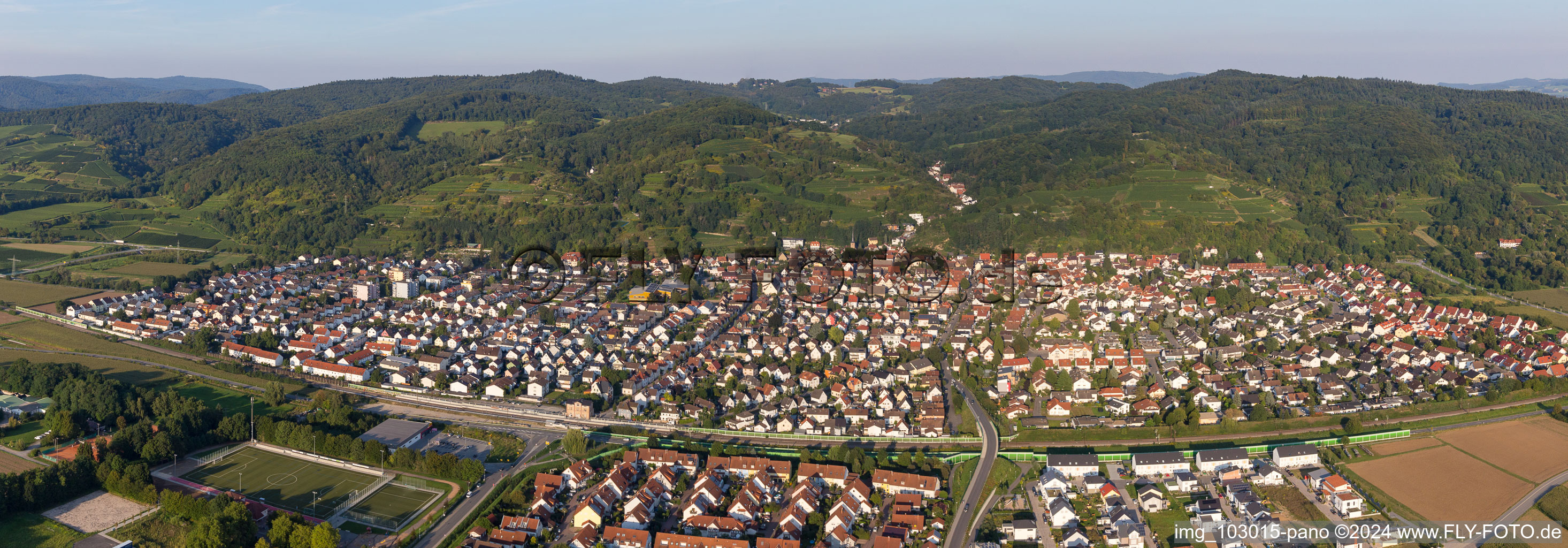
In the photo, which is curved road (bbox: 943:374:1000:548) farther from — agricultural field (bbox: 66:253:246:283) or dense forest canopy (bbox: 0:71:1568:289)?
agricultural field (bbox: 66:253:246:283)

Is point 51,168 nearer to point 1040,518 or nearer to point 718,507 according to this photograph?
point 718,507

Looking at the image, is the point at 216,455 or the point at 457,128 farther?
the point at 457,128

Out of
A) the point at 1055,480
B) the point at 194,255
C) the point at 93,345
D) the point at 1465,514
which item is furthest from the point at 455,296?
the point at 1465,514

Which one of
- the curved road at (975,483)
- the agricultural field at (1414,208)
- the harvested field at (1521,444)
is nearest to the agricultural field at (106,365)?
the curved road at (975,483)

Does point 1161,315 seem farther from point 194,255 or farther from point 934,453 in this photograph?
point 194,255

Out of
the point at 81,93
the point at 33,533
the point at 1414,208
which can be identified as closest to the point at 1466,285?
the point at 1414,208

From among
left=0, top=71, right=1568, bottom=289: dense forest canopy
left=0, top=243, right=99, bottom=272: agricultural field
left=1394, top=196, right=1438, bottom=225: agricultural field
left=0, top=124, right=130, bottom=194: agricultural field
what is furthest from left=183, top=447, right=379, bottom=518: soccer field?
left=1394, top=196, right=1438, bottom=225: agricultural field
